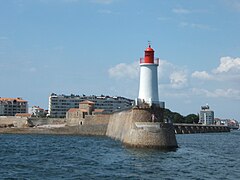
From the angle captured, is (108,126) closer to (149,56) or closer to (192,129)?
(149,56)

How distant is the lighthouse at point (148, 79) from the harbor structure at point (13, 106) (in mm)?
149913

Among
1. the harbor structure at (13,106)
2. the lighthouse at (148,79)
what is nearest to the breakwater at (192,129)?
the lighthouse at (148,79)

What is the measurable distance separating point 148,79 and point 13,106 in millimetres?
152955

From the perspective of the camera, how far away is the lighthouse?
47.3 metres

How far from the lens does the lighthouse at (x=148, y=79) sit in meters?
47.3

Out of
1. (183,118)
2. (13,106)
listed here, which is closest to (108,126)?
(183,118)

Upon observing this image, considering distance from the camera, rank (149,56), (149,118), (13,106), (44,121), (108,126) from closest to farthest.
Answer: (149,118) → (149,56) → (108,126) → (44,121) → (13,106)

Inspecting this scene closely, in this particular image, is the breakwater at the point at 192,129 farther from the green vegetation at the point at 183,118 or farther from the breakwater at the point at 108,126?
the green vegetation at the point at 183,118

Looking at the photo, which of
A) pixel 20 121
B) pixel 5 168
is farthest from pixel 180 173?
pixel 20 121

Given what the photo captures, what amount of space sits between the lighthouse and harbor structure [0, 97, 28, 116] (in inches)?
5902

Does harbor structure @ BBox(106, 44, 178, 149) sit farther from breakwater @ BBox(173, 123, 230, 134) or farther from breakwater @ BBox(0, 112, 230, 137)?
breakwater @ BBox(173, 123, 230, 134)

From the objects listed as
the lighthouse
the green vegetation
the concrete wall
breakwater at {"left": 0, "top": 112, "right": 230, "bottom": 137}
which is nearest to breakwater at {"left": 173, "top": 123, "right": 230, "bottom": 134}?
breakwater at {"left": 0, "top": 112, "right": 230, "bottom": 137}

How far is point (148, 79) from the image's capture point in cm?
4750

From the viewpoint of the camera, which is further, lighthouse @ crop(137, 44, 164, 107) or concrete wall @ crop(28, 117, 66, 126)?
concrete wall @ crop(28, 117, 66, 126)
